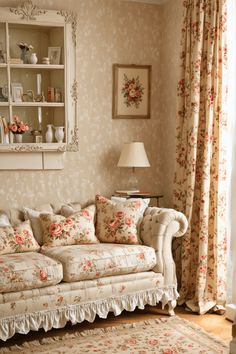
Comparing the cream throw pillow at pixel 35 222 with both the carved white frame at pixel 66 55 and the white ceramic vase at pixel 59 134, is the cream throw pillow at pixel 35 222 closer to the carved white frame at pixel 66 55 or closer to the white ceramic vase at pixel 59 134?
the carved white frame at pixel 66 55

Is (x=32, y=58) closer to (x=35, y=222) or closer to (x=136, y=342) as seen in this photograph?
(x=35, y=222)

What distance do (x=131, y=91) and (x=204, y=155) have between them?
1.31m

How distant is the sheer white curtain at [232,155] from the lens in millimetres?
3762

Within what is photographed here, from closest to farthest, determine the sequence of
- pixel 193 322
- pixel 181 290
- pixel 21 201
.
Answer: pixel 193 322, pixel 181 290, pixel 21 201

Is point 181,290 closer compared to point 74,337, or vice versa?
point 74,337

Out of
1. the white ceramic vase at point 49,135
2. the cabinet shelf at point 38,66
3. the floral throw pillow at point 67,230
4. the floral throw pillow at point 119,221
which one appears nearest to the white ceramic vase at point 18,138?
the white ceramic vase at point 49,135

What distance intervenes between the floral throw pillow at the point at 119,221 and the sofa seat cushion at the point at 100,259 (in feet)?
0.42

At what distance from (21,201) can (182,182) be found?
5.09 ft

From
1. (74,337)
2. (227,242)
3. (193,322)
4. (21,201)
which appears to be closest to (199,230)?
(227,242)

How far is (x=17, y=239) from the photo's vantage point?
3654 mm

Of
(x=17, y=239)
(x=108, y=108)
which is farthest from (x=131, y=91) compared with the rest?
(x=17, y=239)

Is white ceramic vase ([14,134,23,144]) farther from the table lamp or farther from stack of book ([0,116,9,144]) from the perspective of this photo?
the table lamp

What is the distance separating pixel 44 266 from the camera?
3.32 m

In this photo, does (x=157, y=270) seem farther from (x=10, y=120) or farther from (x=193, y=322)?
(x=10, y=120)
